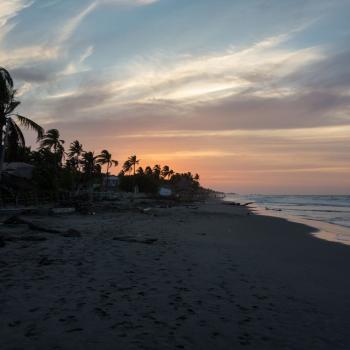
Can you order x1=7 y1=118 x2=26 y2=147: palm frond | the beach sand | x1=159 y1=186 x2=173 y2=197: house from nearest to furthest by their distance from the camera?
the beach sand → x1=7 y1=118 x2=26 y2=147: palm frond → x1=159 y1=186 x2=173 y2=197: house

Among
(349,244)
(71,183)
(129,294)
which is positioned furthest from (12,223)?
(71,183)

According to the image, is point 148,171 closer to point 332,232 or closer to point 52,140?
point 52,140

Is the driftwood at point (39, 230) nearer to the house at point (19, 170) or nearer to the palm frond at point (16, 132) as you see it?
the palm frond at point (16, 132)

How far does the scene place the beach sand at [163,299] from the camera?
195 inches

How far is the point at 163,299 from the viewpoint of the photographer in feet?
21.7

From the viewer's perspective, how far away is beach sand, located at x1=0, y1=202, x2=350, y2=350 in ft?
16.3

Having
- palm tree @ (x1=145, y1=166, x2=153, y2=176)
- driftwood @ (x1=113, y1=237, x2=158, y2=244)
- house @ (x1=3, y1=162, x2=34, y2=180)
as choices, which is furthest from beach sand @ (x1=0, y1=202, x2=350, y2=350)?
palm tree @ (x1=145, y1=166, x2=153, y2=176)

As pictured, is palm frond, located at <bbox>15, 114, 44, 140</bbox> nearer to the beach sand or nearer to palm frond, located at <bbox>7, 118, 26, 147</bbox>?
palm frond, located at <bbox>7, 118, 26, 147</bbox>

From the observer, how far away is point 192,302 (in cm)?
656

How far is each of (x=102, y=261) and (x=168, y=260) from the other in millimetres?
1865

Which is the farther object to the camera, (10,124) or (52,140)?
(52,140)

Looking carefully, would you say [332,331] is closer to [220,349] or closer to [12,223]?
[220,349]

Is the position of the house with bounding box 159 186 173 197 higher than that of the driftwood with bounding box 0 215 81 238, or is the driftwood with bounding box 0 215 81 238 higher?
the house with bounding box 159 186 173 197

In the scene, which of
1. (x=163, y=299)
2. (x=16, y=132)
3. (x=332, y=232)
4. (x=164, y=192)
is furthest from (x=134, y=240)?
(x=164, y=192)
